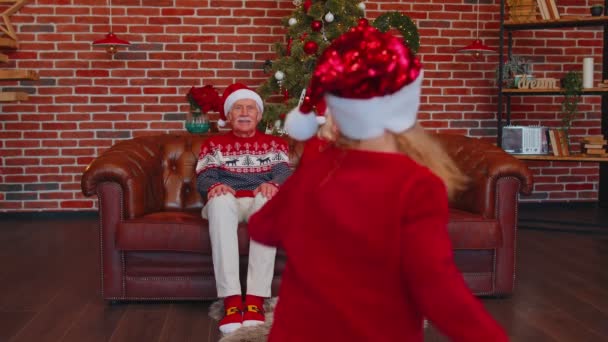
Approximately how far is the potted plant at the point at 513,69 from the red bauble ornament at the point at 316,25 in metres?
1.53

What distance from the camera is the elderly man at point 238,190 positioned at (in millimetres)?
2801

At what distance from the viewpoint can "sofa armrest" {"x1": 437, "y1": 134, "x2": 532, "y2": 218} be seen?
3.12 metres

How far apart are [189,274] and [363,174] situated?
199cm

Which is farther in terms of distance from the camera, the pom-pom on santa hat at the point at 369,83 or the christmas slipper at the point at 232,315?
the christmas slipper at the point at 232,315

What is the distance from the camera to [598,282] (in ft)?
11.1

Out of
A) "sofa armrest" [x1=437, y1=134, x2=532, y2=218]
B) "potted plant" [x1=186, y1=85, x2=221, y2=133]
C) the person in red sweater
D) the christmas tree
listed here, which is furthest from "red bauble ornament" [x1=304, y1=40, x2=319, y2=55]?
the person in red sweater

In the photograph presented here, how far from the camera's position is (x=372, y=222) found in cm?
113

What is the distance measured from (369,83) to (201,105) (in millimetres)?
3026

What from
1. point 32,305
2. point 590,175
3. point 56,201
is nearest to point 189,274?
point 32,305

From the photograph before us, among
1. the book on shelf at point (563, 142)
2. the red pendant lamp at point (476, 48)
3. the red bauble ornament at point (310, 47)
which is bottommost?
the book on shelf at point (563, 142)

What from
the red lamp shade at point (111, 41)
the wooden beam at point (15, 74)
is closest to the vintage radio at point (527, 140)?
the red lamp shade at point (111, 41)

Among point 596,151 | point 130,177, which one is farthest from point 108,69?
point 596,151

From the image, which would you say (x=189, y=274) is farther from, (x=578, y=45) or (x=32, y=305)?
(x=578, y=45)

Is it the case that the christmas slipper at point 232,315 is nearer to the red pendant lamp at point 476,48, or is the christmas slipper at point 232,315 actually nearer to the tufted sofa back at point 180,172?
the tufted sofa back at point 180,172
